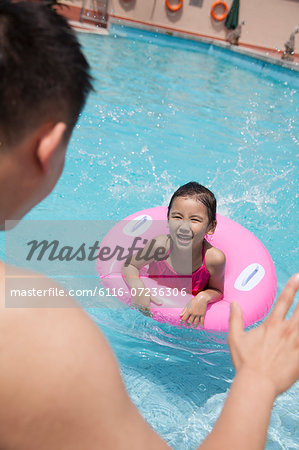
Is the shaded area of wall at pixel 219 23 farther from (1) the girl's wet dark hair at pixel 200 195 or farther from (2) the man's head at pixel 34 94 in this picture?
(2) the man's head at pixel 34 94

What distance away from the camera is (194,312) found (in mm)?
2910

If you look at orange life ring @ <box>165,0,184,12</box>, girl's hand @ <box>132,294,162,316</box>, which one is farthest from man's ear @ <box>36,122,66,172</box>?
orange life ring @ <box>165,0,184,12</box>

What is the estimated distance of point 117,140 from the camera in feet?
21.2

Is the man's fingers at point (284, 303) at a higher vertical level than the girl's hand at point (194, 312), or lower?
higher

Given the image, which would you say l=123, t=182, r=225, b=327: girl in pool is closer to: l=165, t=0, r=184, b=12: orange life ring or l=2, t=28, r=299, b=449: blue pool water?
l=2, t=28, r=299, b=449: blue pool water

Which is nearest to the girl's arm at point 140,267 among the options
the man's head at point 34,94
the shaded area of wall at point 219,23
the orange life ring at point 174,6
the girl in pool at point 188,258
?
the girl in pool at point 188,258

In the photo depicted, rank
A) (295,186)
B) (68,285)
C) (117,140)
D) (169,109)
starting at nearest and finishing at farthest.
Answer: (68,285) → (295,186) → (117,140) → (169,109)

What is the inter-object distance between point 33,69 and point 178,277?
2.52 m

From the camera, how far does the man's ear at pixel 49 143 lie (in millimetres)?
893

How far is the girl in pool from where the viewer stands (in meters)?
2.98

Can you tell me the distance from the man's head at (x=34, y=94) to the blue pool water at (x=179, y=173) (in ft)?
0.66

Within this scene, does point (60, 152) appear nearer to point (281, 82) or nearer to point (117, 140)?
point (117, 140)

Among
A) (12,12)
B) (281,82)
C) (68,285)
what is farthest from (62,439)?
(281,82)

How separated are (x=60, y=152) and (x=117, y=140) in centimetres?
559
